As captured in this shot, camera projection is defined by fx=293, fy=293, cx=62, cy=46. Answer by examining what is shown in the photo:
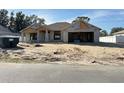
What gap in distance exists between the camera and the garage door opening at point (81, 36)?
4891 cm

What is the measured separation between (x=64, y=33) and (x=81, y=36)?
3.15 metres

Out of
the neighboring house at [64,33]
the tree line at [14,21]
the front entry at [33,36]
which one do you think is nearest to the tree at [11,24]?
the tree line at [14,21]

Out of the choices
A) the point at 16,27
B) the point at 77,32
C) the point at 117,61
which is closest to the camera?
the point at 117,61

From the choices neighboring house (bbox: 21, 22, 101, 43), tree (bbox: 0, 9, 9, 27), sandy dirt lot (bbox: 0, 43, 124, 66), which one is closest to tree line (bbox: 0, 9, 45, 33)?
tree (bbox: 0, 9, 9, 27)

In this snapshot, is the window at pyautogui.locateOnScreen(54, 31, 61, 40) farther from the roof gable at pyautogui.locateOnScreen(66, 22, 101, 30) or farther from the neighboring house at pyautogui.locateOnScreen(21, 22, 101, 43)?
the roof gable at pyautogui.locateOnScreen(66, 22, 101, 30)

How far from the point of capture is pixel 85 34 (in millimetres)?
49312

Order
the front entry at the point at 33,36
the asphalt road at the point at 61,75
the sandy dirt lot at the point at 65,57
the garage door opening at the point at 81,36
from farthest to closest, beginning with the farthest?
1. the front entry at the point at 33,36
2. the garage door opening at the point at 81,36
3. the sandy dirt lot at the point at 65,57
4. the asphalt road at the point at 61,75

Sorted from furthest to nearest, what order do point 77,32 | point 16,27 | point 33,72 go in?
1. point 16,27
2. point 77,32
3. point 33,72

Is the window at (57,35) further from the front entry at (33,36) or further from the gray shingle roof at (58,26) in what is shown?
the front entry at (33,36)

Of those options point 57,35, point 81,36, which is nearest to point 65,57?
point 81,36

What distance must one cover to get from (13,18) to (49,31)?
87.7 feet

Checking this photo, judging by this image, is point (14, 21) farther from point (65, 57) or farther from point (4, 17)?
point (65, 57)

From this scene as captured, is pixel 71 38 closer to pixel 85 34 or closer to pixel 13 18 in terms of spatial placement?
pixel 85 34

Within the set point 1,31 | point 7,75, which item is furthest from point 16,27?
point 7,75
